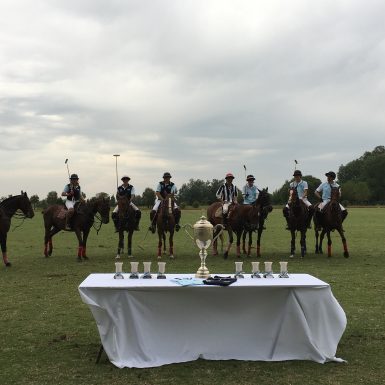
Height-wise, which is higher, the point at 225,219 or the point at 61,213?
the point at 61,213

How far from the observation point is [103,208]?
15789 mm

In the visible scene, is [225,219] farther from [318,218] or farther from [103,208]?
[103,208]

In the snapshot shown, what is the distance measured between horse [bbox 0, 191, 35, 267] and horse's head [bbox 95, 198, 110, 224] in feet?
6.70

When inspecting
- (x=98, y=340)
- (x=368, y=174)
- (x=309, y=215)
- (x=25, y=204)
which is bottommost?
(x=98, y=340)

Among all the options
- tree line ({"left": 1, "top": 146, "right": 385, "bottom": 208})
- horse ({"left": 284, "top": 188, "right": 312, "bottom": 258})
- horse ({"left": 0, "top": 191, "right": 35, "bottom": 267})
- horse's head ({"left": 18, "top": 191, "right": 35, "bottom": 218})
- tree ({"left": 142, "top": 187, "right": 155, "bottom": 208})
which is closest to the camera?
horse ({"left": 0, "top": 191, "right": 35, "bottom": 267})

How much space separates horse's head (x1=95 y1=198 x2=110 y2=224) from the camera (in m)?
15.7

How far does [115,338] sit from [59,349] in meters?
1.02

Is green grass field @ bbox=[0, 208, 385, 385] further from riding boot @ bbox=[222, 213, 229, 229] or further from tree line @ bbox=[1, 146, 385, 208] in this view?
tree line @ bbox=[1, 146, 385, 208]

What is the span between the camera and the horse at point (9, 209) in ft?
47.0

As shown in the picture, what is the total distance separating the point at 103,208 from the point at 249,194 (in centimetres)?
481

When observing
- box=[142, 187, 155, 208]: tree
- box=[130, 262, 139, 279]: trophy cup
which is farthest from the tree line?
box=[130, 262, 139, 279]: trophy cup

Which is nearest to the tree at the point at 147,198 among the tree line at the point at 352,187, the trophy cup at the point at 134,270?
the tree line at the point at 352,187

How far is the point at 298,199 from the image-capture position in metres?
15.9

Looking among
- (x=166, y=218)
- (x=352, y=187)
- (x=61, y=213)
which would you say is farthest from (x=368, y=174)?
(x=61, y=213)
